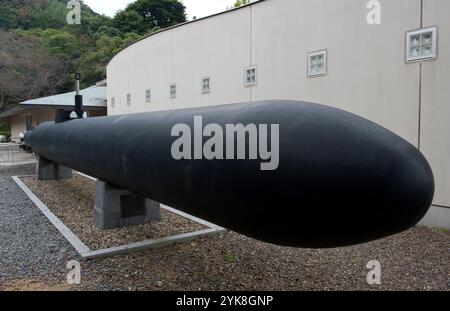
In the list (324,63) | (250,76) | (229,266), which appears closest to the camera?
(229,266)

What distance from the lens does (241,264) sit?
4668 millimetres

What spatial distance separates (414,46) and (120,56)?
1537cm

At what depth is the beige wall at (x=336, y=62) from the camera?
6.30m

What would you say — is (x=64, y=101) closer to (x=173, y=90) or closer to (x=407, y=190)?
(x=173, y=90)

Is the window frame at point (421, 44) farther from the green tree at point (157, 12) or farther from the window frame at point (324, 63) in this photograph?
the green tree at point (157, 12)

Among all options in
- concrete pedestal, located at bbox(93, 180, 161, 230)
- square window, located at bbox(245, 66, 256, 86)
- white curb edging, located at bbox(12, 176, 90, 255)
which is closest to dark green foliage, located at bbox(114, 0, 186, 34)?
square window, located at bbox(245, 66, 256, 86)

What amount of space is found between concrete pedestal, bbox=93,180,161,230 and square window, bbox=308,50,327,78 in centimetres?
444

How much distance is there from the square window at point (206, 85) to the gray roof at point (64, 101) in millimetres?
12122

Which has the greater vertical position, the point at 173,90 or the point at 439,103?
the point at 173,90

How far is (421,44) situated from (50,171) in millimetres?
10430

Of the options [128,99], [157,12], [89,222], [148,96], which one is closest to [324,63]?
[89,222]

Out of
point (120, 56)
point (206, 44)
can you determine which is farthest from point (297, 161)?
point (120, 56)

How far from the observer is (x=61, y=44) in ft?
162

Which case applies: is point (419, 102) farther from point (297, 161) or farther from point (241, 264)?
point (297, 161)
